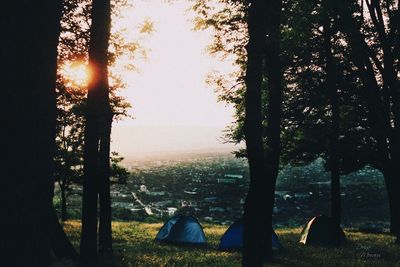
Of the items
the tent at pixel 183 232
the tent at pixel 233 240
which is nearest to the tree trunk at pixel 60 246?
the tent at pixel 233 240

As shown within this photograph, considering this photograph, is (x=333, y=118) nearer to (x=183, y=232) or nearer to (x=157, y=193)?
(x=183, y=232)

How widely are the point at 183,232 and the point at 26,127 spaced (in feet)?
62.8

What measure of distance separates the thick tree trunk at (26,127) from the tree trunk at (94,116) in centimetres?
852

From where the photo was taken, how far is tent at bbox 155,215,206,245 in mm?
20370

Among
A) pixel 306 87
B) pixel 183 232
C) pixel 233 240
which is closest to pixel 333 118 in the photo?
pixel 306 87

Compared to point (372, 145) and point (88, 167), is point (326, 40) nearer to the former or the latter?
point (372, 145)

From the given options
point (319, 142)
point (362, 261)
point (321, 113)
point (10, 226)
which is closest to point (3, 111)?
point (10, 226)

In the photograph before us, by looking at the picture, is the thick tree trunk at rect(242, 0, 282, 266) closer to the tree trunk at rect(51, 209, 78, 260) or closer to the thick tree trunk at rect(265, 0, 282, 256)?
the thick tree trunk at rect(265, 0, 282, 256)

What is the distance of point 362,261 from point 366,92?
9012mm

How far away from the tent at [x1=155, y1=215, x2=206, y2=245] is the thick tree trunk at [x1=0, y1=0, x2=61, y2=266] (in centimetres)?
1828

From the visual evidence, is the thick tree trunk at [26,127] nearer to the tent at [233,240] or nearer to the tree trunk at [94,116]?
the tree trunk at [94,116]

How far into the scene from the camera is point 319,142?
2422 cm

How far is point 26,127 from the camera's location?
251 centimetres

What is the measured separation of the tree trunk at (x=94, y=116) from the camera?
1103 centimetres
